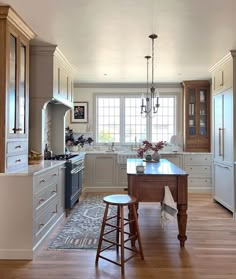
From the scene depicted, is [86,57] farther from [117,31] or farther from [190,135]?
[190,135]

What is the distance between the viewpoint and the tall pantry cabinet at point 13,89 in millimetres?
2920

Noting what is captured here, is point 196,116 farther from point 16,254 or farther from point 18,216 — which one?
point 16,254

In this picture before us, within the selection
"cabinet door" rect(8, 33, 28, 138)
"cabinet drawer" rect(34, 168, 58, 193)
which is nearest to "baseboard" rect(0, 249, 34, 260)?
"cabinet drawer" rect(34, 168, 58, 193)

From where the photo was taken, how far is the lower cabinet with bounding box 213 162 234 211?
15.3ft

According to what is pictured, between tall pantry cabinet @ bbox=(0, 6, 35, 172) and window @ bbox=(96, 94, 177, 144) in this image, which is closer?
tall pantry cabinet @ bbox=(0, 6, 35, 172)

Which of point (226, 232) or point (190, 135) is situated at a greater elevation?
point (190, 135)

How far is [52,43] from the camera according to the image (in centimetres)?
403

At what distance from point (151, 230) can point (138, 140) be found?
3.46 metres

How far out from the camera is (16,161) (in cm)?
320

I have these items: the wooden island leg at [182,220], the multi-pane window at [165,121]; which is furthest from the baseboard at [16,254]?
the multi-pane window at [165,121]

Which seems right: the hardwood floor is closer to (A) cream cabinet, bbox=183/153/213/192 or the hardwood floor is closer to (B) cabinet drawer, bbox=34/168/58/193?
(B) cabinet drawer, bbox=34/168/58/193

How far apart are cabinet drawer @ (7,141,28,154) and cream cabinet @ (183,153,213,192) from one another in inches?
161

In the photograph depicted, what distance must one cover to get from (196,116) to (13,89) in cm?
476

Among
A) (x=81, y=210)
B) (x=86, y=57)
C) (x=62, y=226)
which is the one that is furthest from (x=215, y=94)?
(x=62, y=226)
